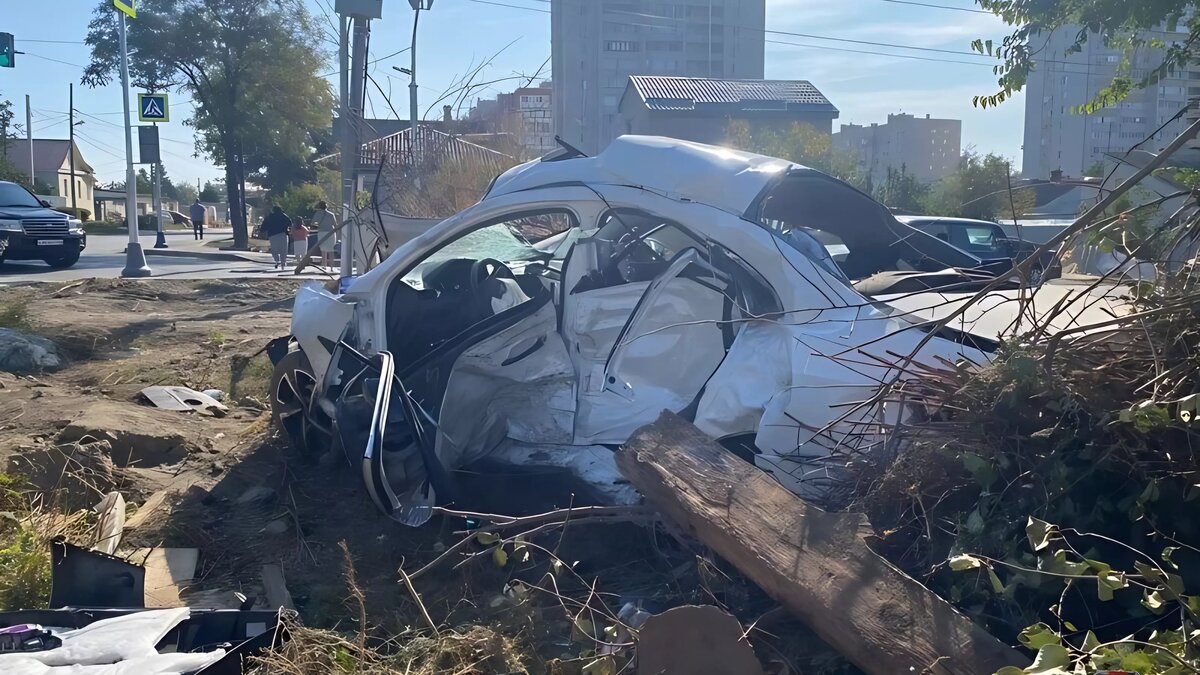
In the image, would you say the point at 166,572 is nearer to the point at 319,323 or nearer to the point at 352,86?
the point at 319,323

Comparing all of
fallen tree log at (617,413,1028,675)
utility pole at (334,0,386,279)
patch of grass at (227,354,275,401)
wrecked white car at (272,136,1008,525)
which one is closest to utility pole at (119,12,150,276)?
utility pole at (334,0,386,279)

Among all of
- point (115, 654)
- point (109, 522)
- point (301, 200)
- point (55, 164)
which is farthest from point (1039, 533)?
point (55, 164)

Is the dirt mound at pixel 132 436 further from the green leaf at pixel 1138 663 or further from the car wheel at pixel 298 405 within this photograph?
the green leaf at pixel 1138 663

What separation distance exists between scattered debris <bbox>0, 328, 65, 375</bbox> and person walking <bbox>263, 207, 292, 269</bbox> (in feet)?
41.6

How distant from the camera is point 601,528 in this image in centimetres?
A: 427

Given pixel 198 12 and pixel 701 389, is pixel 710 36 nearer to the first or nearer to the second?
pixel 198 12

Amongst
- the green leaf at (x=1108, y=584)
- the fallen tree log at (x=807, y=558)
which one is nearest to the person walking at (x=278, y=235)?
the fallen tree log at (x=807, y=558)

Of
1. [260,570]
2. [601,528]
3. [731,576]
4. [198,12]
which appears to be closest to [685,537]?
[731,576]

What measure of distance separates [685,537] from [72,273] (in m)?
17.4

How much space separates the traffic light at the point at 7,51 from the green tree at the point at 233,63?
16.4 metres

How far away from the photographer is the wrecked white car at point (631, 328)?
3832mm

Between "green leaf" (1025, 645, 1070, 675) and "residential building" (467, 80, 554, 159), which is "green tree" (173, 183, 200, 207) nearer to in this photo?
"residential building" (467, 80, 554, 159)

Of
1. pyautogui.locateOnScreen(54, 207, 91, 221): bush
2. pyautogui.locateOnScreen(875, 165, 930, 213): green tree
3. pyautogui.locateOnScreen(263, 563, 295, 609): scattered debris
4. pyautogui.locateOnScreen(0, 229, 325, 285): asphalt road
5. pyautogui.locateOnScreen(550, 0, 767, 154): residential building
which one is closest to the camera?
pyautogui.locateOnScreen(263, 563, 295, 609): scattered debris

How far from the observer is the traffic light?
16.3 meters
